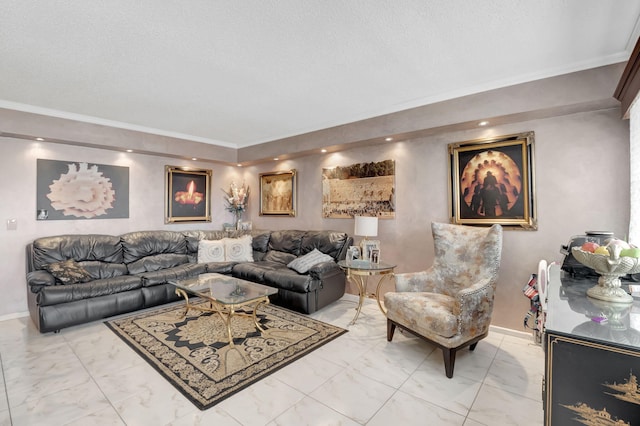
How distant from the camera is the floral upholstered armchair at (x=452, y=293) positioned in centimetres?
235

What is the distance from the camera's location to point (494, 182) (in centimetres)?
321

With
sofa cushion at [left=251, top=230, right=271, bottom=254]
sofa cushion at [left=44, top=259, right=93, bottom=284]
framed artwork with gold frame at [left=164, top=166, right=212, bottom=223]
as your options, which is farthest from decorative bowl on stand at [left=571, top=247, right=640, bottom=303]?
framed artwork with gold frame at [left=164, top=166, right=212, bottom=223]

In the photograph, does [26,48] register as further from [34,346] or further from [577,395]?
[577,395]

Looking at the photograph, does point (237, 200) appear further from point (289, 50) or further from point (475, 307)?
point (475, 307)

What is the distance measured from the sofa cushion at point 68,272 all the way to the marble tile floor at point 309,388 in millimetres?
665

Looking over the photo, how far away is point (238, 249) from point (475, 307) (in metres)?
3.70

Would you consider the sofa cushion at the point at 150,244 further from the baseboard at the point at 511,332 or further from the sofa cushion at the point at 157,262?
the baseboard at the point at 511,332

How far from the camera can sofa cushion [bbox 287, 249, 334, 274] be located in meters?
3.95

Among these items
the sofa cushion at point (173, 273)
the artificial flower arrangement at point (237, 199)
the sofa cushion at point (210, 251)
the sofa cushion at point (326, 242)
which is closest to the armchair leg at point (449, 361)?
the sofa cushion at point (326, 242)

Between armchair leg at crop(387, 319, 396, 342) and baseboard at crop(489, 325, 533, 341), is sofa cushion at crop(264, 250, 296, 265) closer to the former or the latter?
armchair leg at crop(387, 319, 396, 342)

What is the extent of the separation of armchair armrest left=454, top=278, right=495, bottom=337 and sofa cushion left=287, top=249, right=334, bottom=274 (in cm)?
200

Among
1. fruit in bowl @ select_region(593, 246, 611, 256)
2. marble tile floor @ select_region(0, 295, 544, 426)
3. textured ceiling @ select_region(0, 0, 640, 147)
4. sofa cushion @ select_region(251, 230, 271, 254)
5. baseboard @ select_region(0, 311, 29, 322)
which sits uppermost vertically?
Answer: textured ceiling @ select_region(0, 0, 640, 147)

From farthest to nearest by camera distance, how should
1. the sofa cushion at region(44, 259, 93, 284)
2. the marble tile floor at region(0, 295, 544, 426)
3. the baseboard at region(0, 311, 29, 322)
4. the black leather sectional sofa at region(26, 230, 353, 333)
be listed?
1. the baseboard at region(0, 311, 29, 322)
2. the sofa cushion at region(44, 259, 93, 284)
3. the black leather sectional sofa at region(26, 230, 353, 333)
4. the marble tile floor at region(0, 295, 544, 426)

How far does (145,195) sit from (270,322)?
3179 mm
